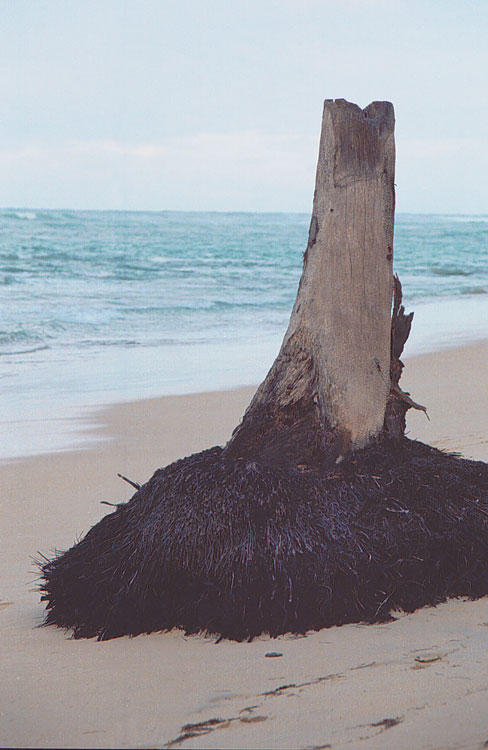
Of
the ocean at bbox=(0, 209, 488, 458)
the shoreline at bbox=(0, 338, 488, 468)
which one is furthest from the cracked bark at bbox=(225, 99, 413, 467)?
the ocean at bbox=(0, 209, 488, 458)

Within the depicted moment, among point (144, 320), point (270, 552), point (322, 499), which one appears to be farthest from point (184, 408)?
point (144, 320)

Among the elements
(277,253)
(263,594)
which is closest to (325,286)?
(263,594)

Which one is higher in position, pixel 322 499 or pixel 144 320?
pixel 322 499

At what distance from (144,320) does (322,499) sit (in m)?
12.7

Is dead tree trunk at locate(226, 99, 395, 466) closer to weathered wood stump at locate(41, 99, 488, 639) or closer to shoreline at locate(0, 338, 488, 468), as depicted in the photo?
weathered wood stump at locate(41, 99, 488, 639)

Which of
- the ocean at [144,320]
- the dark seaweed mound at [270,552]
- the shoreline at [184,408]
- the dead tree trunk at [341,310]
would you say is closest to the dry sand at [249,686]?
the dark seaweed mound at [270,552]

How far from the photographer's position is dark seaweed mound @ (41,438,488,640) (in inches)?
140

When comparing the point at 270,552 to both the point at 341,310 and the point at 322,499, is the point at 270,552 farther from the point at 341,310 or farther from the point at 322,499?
the point at 341,310

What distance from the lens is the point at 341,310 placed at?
408 cm

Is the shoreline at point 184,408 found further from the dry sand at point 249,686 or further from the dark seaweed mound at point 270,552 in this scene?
the dry sand at point 249,686

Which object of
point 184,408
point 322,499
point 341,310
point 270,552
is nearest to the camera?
point 270,552

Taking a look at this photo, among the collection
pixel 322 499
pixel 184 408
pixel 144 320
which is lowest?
pixel 184 408

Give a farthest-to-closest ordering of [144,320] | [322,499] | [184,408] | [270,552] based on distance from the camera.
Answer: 1. [144,320]
2. [184,408]
3. [322,499]
4. [270,552]

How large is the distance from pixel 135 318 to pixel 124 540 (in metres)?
12.8
